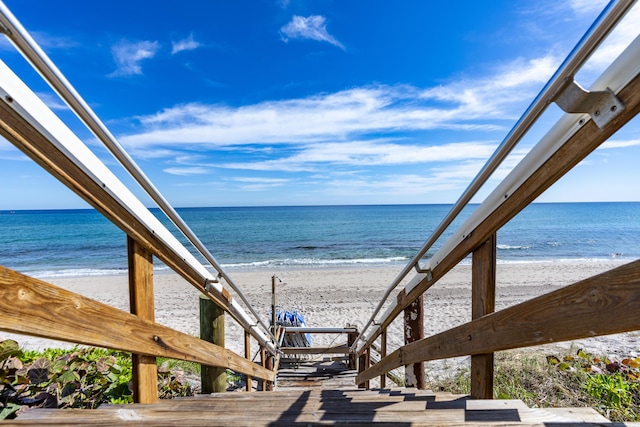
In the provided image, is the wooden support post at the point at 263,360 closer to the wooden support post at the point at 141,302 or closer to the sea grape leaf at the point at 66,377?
the sea grape leaf at the point at 66,377

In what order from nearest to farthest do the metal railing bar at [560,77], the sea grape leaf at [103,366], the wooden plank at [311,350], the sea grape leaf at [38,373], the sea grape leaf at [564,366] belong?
the metal railing bar at [560,77]
the sea grape leaf at [38,373]
the sea grape leaf at [103,366]
the sea grape leaf at [564,366]
the wooden plank at [311,350]

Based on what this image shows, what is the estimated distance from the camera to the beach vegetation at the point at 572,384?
11.5 ft

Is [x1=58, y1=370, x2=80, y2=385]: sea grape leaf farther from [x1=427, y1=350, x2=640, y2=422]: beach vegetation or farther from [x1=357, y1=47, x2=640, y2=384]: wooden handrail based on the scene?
[x1=427, y1=350, x2=640, y2=422]: beach vegetation

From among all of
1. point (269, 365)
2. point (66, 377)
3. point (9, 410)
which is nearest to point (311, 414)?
point (9, 410)

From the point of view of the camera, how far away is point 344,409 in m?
1.63

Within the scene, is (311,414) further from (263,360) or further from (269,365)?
(269,365)

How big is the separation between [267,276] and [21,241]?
32094 mm

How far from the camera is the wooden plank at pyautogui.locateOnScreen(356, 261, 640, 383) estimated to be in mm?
864

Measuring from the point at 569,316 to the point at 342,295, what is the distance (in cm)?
1494

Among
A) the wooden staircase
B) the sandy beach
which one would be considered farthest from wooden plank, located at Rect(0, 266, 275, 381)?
the sandy beach

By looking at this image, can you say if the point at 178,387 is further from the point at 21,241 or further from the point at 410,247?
the point at 21,241

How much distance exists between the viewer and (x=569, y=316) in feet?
3.37

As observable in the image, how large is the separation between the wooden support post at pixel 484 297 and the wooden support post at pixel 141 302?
1.47 m

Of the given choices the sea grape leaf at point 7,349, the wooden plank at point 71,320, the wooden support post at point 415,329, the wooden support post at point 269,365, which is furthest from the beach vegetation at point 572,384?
the sea grape leaf at point 7,349
